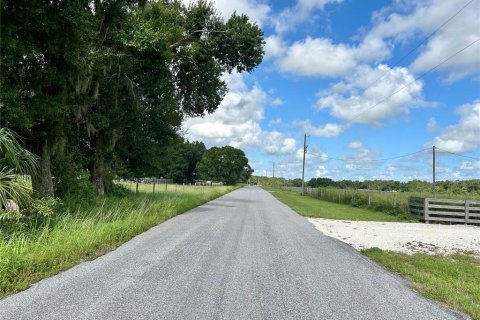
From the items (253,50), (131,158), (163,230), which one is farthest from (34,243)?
(131,158)

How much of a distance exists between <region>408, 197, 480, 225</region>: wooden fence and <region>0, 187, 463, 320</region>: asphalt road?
13.2 meters

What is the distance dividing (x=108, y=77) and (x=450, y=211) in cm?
1823

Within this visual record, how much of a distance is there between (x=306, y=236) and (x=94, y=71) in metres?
9.79

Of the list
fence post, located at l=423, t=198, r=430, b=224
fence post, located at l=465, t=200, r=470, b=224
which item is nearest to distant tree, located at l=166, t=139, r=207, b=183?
fence post, located at l=423, t=198, r=430, b=224

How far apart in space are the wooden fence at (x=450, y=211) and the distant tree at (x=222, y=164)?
86.7 metres

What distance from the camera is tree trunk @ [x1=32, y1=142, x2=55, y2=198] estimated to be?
12.3 metres

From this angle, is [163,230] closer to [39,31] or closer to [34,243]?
[34,243]

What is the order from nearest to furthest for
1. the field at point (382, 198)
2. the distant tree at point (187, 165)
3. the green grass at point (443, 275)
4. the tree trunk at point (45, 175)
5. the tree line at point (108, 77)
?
the green grass at point (443, 275), the tree line at point (108, 77), the tree trunk at point (45, 175), the field at point (382, 198), the distant tree at point (187, 165)

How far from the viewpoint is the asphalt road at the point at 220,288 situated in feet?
15.7

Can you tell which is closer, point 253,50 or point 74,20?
point 74,20

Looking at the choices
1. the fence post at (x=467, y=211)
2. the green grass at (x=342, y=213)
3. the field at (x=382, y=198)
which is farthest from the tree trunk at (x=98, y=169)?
the fence post at (x=467, y=211)

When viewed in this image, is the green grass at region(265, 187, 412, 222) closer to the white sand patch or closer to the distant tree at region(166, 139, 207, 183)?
the white sand patch

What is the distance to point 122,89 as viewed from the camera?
20141 mm

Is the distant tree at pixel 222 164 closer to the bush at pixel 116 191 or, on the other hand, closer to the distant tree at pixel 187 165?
the distant tree at pixel 187 165
